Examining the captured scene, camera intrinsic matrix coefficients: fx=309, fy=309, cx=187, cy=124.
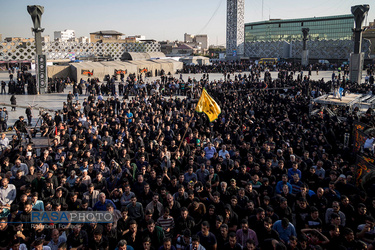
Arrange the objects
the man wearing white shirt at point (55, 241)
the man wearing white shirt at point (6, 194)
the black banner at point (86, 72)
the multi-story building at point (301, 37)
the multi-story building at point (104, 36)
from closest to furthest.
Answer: the man wearing white shirt at point (55, 241) → the man wearing white shirt at point (6, 194) → the black banner at point (86, 72) → the multi-story building at point (301, 37) → the multi-story building at point (104, 36)

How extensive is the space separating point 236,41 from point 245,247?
73.3 meters

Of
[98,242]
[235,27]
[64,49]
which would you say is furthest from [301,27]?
[98,242]

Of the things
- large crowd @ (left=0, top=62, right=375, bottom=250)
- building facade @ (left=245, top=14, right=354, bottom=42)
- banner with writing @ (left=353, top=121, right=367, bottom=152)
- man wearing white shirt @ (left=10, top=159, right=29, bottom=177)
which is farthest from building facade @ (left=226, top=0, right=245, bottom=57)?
man wearing white shirt @ (left=10, top=159, right=29, bottom=177)

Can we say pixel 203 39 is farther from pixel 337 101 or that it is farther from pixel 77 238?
pixel 77 238

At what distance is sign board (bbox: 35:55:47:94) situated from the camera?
24.1 metres

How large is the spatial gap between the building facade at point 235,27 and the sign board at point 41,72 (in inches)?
2162

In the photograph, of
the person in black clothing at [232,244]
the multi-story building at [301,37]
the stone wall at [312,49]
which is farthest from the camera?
the multi-story building at [301,37]

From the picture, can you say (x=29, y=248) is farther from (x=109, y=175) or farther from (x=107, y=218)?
(x=109, y=175)

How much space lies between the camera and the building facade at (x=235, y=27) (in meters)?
72.2

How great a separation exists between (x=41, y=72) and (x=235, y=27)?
187 feet

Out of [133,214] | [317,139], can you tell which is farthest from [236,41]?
[133,214]

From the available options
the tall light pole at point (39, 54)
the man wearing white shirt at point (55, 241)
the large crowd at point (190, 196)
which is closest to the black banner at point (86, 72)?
the tall light pole at point (39, 54)

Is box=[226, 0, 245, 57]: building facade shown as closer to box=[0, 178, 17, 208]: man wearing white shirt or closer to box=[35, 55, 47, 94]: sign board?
box=[35, 55, 47, 94]: sign board

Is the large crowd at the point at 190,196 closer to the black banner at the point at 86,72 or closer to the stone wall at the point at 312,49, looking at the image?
the black banner at the point at 86,72
